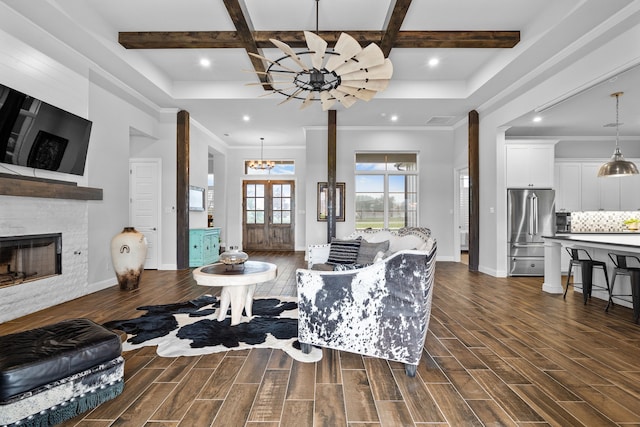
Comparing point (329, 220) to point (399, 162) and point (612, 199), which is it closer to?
point (399, 162)

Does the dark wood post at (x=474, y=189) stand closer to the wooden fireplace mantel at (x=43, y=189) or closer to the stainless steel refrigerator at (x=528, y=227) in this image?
the stainless steel refrigerator at (x=528, y=227)

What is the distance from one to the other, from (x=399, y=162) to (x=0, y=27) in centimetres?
675

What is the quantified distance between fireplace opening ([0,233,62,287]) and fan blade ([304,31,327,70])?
11.9 feet

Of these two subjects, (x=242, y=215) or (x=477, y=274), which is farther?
(x=242, y=215)

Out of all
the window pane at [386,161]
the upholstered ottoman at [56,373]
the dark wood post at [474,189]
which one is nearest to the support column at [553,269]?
the dark wood post at [474,189]

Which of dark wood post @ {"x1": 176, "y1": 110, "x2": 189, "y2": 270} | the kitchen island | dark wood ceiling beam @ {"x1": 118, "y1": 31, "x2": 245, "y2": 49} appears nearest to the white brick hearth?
dark wood post @ {"x1": 176, "y1": 110, "x2": 189, "y2": 270}

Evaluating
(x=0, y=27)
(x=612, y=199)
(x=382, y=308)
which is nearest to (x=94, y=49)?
(x=0, y=27)

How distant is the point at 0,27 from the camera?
3.17 m

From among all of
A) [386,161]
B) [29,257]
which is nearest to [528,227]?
[386,161]

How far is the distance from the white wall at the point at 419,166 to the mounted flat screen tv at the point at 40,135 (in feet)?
14.3

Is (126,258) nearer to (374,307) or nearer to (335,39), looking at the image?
(374,307)

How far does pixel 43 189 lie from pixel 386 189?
20.1 feet

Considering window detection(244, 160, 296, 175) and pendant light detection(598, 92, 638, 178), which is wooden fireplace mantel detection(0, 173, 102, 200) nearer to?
window detection(244, 160, 296, 175)

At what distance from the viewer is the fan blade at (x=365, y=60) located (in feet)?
9.05
